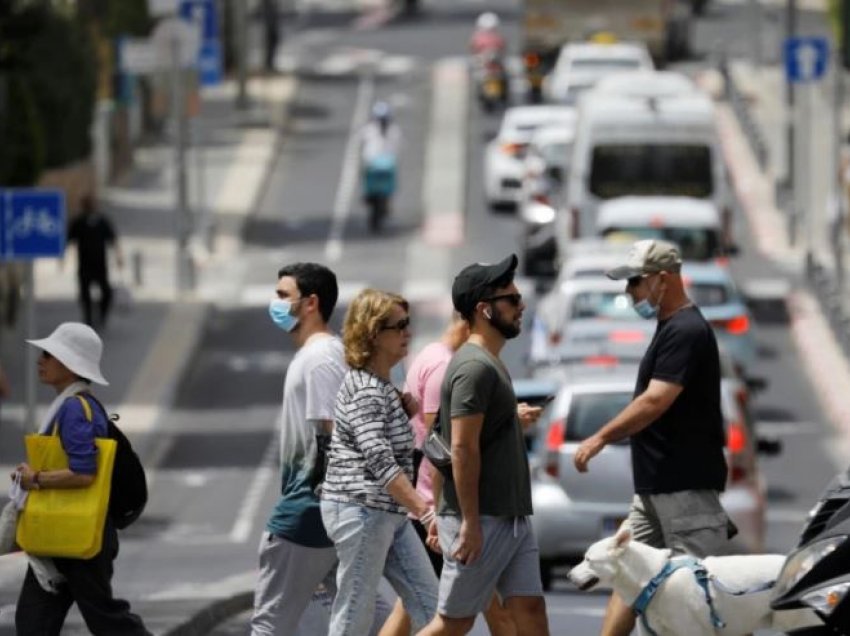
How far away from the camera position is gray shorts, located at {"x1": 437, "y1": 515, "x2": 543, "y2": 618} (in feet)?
36.3

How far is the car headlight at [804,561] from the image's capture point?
10.4 m

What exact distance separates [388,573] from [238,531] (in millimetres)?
13295

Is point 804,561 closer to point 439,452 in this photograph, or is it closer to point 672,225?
point 439,452

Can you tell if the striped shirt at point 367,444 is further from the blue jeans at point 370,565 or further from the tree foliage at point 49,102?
the tree foliage at point 49,102

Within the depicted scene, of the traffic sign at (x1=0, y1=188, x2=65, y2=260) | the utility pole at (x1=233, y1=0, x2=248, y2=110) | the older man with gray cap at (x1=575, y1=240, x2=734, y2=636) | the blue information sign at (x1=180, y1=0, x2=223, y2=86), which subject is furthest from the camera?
the utility pole at (x1=233, y1=0, x2=248, y2=110)

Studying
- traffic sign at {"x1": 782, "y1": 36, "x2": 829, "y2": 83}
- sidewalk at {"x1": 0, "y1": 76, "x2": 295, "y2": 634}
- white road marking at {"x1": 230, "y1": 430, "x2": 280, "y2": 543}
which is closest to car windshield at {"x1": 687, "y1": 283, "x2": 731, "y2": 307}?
white road marking at {"x1": 230, "y1": 430, "x2": 280, "y2": 543}

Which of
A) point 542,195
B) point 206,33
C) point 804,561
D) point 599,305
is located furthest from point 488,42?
point 804,561

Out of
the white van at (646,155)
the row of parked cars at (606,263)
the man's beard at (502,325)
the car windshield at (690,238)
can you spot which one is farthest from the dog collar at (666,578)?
the white van at (646,155)

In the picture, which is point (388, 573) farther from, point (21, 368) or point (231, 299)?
point (231, 299)

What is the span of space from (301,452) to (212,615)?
3350 mm

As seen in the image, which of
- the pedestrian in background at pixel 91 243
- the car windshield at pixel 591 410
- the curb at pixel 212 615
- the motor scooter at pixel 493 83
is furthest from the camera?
the motor scooter at pixel 493 83

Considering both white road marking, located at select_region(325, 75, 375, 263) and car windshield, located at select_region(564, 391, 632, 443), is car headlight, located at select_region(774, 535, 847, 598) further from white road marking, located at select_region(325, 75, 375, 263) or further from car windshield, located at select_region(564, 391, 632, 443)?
white road marking, located at select_region(325, 75, 375, 263)

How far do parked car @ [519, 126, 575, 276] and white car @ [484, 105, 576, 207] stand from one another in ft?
1.99

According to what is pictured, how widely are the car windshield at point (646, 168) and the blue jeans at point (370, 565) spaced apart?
23.8 m
